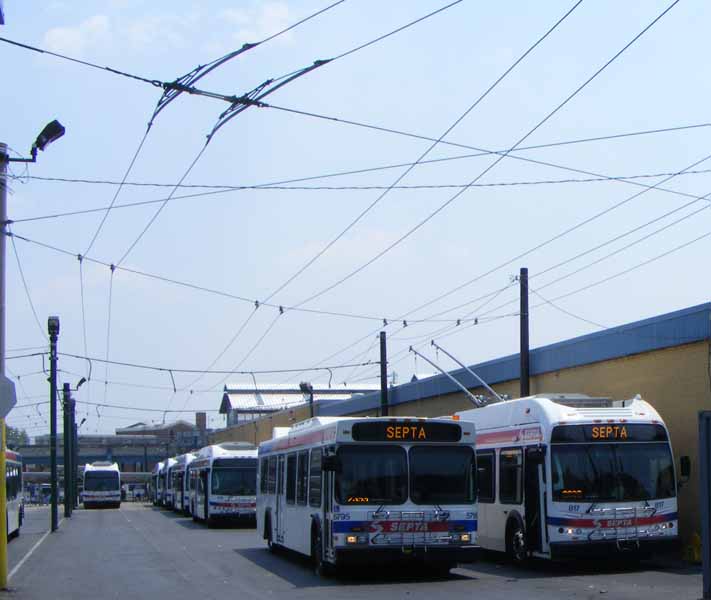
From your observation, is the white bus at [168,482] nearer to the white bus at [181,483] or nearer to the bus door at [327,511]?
the white bus at [181,483]

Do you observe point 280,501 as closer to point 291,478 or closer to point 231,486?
point 291,478

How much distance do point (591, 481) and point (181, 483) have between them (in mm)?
36338

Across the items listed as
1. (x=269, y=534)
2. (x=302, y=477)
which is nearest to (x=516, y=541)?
(x=302, y=477)

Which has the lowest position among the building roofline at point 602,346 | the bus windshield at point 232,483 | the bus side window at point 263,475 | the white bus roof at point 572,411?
the bus windshield at point 232,483

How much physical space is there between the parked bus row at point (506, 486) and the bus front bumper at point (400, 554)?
0.05ft

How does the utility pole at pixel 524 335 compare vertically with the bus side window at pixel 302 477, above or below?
above

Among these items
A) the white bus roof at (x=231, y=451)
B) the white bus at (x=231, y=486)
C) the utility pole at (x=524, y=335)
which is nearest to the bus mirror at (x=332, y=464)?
the utility pole at (x=524, y=335)

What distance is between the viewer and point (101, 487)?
228 ft

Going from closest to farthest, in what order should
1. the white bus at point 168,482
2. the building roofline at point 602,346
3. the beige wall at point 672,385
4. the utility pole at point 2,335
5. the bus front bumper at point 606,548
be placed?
the utility pole at point 2,335
the bus front bumper at point 606,548
the beige wall at point 672,385
the building roofline at point 602,346
the white bus at point 168,482

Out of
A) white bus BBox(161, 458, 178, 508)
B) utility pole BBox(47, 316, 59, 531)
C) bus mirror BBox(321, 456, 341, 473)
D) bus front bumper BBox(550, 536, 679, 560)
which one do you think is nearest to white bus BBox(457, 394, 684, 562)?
bus front bumper BBox(550, 536, 679, 560)

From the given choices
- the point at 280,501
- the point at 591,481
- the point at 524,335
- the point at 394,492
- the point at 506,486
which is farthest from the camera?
the point at 524,335

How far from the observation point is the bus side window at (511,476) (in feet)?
66.4

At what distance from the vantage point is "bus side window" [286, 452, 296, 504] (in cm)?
2178

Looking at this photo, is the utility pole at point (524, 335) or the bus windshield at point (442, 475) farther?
the utility pole at point (524, 335)
